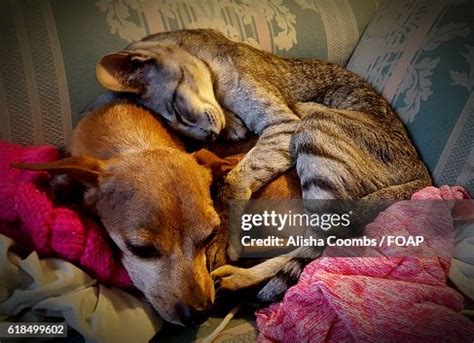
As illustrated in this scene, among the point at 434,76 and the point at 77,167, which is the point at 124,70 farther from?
the point at 434,76

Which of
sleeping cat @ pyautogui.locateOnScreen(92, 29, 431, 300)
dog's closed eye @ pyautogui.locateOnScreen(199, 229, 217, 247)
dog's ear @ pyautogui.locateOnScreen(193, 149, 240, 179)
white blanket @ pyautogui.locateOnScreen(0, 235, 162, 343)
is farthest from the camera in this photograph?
sleeping cat @ pyautogui.locateOnScreen(92, 29, 431, 300)

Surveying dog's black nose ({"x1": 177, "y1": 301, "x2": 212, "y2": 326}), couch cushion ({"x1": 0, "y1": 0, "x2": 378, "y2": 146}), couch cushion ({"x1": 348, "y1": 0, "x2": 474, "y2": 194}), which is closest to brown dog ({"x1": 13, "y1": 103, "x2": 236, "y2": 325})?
dog's black nose ({"x1": 177, "y1": 301, "x2": 212, "y2": 326})

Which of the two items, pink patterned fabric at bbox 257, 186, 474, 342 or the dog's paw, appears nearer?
pink patterned fabric at bbox 257, 186, 474, 342

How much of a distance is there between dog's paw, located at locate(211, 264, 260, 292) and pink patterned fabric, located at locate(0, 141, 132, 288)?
8.2 inches

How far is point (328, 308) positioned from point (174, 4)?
40.9 inches

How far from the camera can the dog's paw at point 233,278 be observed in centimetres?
115

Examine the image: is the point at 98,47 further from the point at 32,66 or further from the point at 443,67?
the point at 443,67

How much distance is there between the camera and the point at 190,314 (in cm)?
99

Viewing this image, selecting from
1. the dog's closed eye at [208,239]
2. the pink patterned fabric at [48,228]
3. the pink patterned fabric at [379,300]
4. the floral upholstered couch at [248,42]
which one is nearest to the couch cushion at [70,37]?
the floral upholstered couch at [248,42]

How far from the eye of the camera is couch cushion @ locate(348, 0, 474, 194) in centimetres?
132

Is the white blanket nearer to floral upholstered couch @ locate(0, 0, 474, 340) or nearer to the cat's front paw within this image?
floral upholstered couch @ locate(0, 0, 474, 340)

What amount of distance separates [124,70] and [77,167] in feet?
1.74

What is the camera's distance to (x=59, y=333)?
92cm

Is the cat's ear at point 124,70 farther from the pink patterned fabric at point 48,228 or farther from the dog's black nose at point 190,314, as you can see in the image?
the dog's black nose at point 190,314
